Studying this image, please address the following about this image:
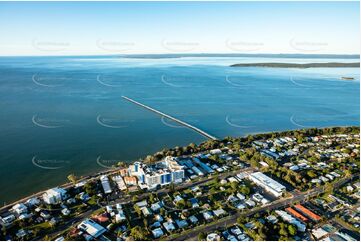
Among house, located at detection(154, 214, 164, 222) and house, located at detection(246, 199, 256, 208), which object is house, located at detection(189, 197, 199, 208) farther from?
house, located at detection(246, 199, 256, 208)

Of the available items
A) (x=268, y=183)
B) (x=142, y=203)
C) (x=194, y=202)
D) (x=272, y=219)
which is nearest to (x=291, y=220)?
(x=272, y=219)

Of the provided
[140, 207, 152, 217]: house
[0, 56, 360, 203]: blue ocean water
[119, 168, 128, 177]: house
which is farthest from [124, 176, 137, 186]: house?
[0, 56, 360, 203]: blue ocean water

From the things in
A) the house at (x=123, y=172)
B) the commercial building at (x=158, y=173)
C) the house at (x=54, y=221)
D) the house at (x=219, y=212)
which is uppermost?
the commercial building at (x=158, y=173)

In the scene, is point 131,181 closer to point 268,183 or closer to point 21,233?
point 21,233

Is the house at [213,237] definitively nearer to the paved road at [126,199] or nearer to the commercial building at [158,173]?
the paved road at [126,199]

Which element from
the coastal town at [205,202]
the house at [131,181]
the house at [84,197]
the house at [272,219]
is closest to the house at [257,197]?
the coastal town at [205,202]
